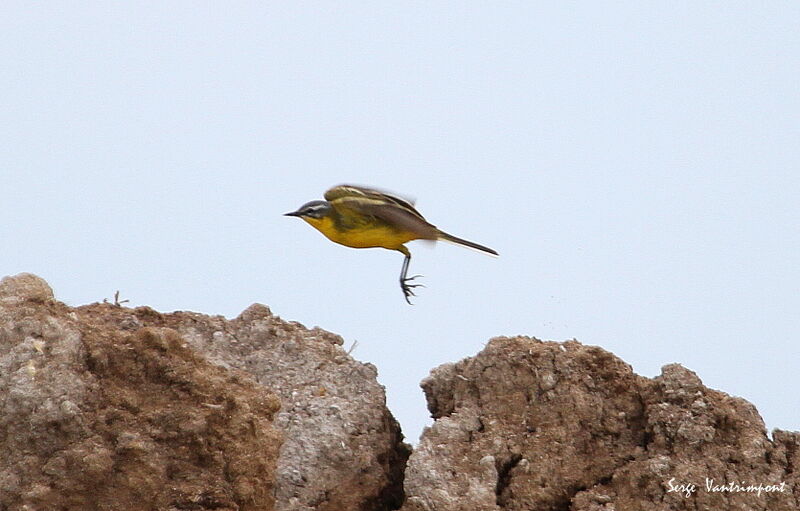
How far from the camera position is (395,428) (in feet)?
24.0

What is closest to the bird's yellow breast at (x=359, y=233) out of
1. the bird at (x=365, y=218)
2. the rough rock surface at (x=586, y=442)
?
the bird at (x=365, y=218)

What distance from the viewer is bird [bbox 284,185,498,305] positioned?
8680 millimetres

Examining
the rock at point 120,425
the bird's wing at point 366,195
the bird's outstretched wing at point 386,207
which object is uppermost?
the bird's wing at point 366,195

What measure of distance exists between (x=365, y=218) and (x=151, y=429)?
295cm

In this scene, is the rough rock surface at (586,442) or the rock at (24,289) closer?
the rock at (24,289)

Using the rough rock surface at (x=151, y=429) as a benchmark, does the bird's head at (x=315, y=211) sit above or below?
above

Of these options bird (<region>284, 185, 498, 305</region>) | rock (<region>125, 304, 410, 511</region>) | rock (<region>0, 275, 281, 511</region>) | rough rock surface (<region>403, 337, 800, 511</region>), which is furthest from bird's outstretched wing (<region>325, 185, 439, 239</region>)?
rock (<region>0, 275, 281, 511</region>)

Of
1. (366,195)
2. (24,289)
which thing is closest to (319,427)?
(24,289)

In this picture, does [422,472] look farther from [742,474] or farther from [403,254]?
[403,254]

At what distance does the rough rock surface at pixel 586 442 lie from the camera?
680 centimetres

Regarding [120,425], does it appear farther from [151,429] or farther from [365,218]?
[365,218]

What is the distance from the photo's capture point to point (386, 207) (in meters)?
8.66

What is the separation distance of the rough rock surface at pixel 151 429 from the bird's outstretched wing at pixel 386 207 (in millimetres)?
1894

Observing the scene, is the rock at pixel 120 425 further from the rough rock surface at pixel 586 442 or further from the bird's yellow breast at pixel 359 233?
the bird's yellow breast at pixel 359 233
